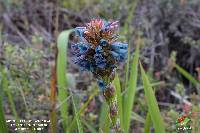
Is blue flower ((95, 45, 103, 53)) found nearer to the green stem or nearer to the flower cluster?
the flower cluster

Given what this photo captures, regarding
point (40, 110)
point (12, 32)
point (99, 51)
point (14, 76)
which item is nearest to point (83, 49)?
point (99, 51)

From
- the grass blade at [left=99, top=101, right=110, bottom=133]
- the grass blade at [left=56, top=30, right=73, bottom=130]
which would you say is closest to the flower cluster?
the grass blade at [left=99, top=101, right=110, bottom=133]

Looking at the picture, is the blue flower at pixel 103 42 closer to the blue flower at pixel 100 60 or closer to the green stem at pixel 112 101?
the blue flower at pixel 100 60

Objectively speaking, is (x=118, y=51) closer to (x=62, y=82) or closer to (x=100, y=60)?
(x=100, y=60)

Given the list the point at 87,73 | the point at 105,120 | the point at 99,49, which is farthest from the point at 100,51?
the point at 87,73

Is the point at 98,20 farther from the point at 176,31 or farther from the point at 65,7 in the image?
the point at 65,7

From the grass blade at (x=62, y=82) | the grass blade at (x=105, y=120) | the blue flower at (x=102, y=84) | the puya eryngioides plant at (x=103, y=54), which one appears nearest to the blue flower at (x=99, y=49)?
the puya eryngioides plant at (x=103, y=54)
